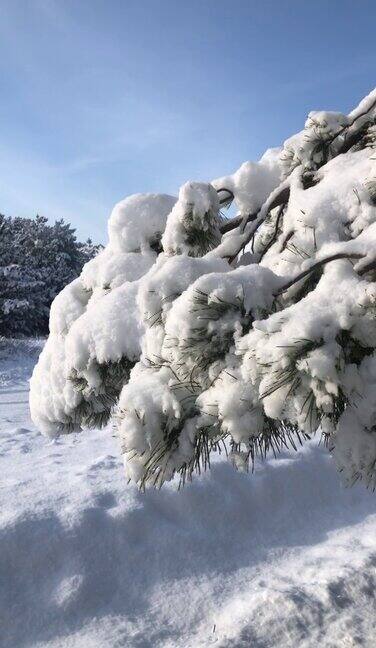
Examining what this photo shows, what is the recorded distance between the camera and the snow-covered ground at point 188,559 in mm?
3645

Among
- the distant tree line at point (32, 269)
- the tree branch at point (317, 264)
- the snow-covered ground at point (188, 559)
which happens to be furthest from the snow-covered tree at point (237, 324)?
the distant tree line at point (32, 269)

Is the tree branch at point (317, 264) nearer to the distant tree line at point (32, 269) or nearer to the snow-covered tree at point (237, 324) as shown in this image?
the snow-covered tree at point (237, 324)

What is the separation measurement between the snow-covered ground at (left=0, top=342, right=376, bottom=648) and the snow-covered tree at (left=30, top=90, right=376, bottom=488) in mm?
1426

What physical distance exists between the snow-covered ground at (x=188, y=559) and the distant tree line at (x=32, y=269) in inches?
729

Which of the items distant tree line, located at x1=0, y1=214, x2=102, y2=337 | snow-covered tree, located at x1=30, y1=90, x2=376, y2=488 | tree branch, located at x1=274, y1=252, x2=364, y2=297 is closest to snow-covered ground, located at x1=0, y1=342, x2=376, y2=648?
snow-covered tree, located at x1=30, y1=90, x2=376, y2=488

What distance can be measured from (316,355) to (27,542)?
11.4 feet

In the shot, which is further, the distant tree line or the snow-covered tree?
the distant tree line

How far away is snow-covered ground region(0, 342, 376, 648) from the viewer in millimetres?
3645

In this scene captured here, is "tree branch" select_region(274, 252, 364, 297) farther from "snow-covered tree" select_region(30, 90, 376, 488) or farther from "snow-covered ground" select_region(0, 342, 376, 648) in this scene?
"snow-covered ground" select_region(0, 342, 376, 648)

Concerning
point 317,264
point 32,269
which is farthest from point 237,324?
point 32,269

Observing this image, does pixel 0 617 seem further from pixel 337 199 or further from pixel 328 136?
pixel 328 136

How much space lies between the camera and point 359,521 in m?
5.25

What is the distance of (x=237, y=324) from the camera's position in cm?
195

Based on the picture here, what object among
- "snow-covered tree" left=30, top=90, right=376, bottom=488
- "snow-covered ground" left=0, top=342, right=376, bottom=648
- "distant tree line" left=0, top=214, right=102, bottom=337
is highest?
"distant tree line" left=0, top=214, right=102, bottom=337
